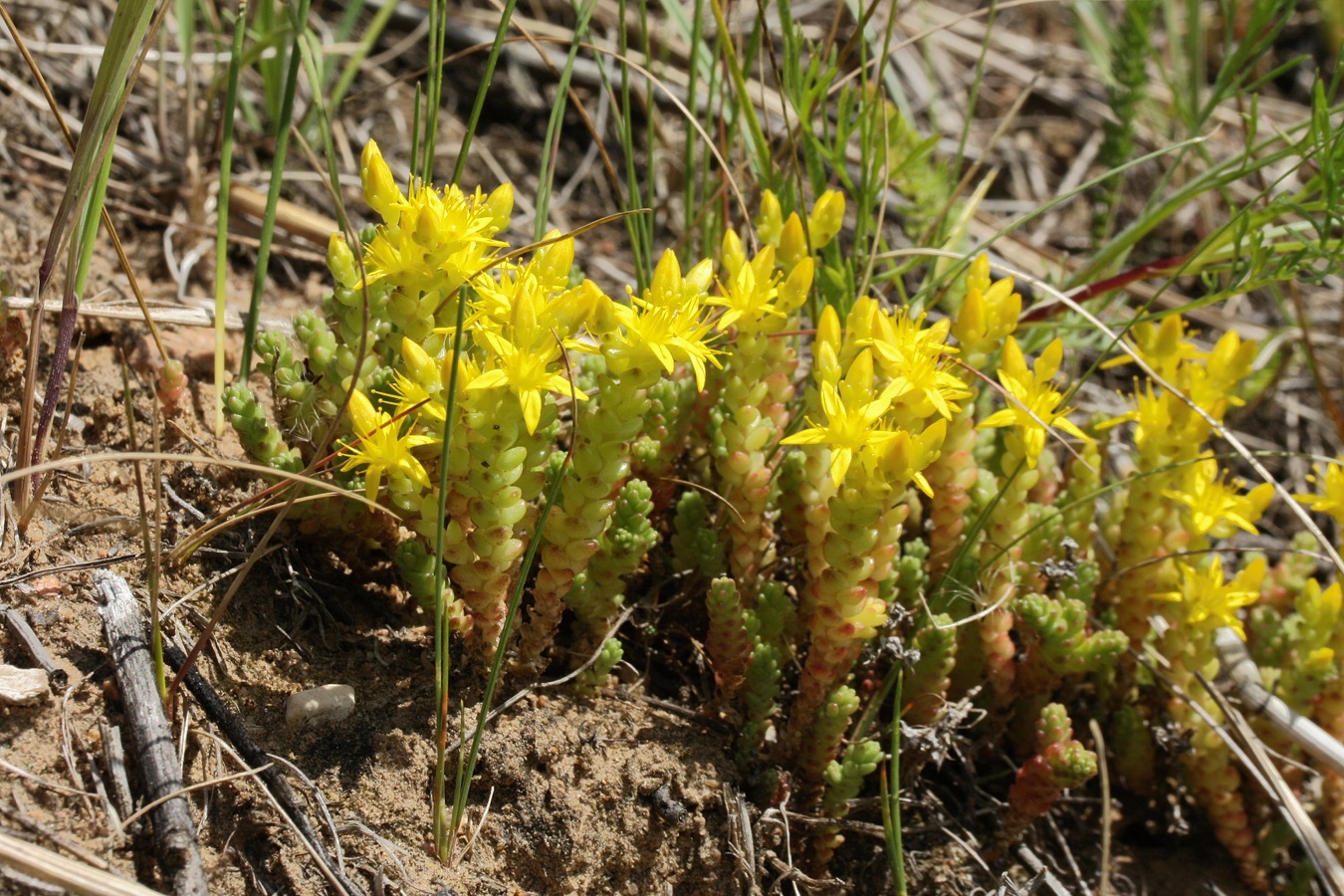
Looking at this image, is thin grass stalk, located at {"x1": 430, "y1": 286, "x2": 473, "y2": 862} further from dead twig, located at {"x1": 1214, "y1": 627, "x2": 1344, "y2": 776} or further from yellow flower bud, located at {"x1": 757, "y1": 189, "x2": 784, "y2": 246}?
dead twig, located at {"x1": 1214, "y1": 627, "x2": 1344, "y2": 776}

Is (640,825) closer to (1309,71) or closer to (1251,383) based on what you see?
(1251,383)

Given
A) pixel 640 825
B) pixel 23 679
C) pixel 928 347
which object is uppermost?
pixel 928 347

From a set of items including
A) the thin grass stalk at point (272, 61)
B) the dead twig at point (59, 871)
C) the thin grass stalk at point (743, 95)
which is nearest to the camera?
the dead twig at point (59, 871)

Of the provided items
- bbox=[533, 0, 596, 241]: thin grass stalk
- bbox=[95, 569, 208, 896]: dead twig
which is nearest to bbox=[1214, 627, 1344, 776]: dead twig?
bbox=[533, 0, 596, 241]: thin grass stalk

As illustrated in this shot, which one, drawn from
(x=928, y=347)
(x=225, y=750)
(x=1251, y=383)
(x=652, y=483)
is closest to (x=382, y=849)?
(x=225, y=750)

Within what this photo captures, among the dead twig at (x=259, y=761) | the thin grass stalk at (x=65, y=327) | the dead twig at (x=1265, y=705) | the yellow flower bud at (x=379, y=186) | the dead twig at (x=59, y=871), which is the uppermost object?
the yellow flower bud at (x=379, y=186)

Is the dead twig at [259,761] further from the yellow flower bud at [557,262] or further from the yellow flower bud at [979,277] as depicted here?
the yellow flower bud at [979,277]

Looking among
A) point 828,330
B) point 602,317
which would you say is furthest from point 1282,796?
point 602,317

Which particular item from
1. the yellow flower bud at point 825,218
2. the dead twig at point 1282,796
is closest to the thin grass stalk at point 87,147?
the yellow flower bud at point 825,218
